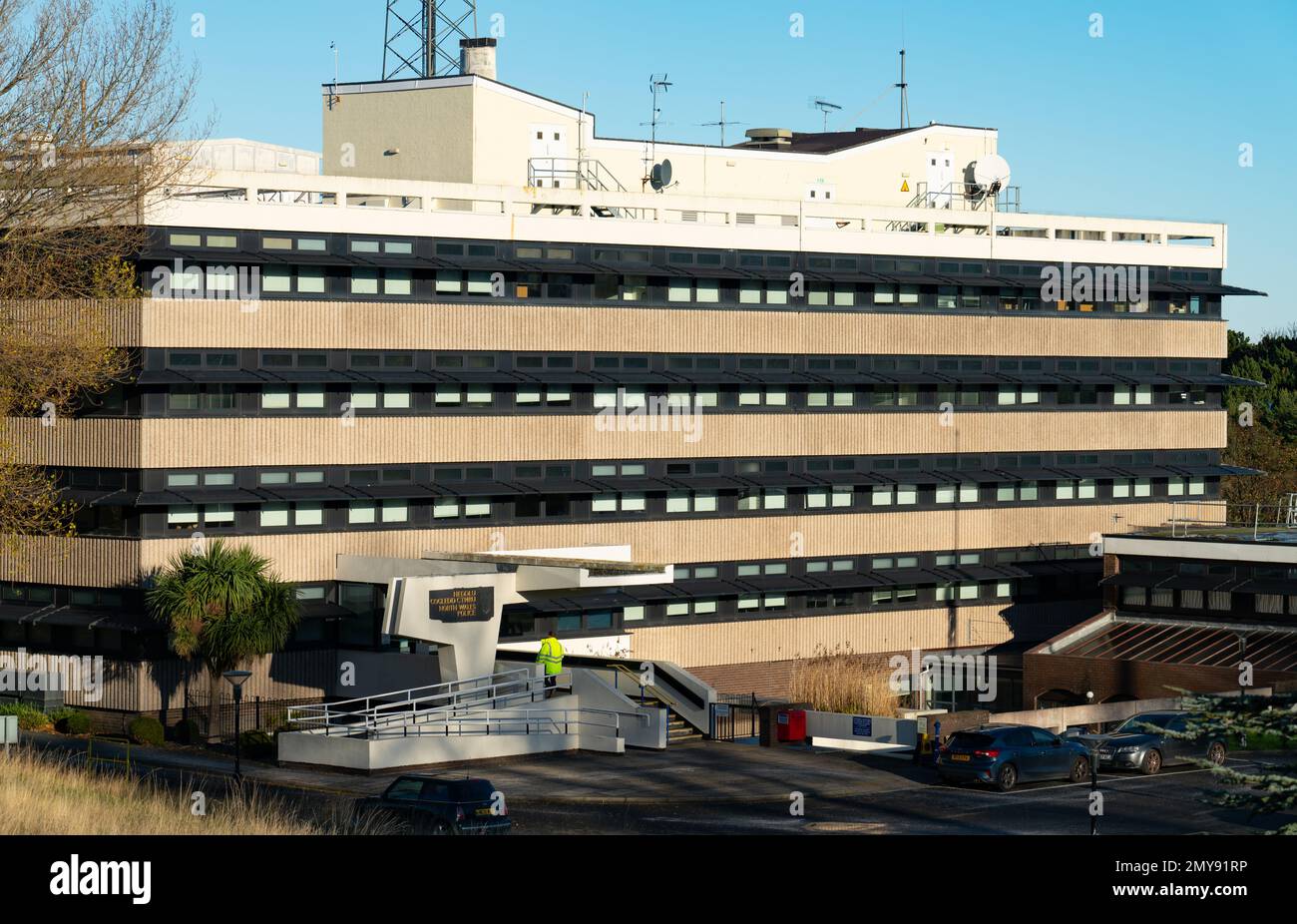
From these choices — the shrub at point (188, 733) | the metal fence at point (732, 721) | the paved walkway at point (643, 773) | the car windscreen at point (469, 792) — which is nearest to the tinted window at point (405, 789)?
the car windscreen at point (469, 792)

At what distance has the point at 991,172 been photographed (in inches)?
2800

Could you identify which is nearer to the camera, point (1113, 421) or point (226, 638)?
point (226, 638)

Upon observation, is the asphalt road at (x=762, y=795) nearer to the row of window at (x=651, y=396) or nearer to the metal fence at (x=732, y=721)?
the metal fence at (x=732, y=721)

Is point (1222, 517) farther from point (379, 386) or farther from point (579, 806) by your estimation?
point (579, 806)

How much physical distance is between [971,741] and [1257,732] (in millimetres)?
21872

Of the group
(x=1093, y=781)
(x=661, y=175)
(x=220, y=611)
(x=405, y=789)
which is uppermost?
(x=661, y=175)

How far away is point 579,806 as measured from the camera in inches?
1419

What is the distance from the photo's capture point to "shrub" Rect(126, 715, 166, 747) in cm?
4750

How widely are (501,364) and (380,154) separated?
10266mm

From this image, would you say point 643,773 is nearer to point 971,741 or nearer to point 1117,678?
point 971,741

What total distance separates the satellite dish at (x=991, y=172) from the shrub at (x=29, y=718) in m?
40.7

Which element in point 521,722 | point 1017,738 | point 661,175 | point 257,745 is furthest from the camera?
point 661,175

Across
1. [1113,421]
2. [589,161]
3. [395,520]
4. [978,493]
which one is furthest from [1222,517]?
[395,520]

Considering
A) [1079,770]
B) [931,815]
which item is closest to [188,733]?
[931,815]
